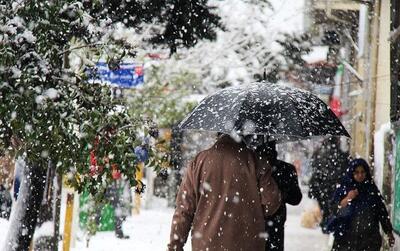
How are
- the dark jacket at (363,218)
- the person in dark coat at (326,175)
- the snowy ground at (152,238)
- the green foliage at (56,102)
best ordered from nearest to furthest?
1. the green foliage at (56,102)
2. the dark jacket at (363,218)
3. the snowy ground at (152,238)
4. the person in dark coat at (326,175)

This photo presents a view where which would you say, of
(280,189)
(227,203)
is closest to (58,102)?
(227,203)

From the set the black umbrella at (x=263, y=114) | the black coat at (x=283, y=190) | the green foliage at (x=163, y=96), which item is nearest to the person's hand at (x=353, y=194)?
the black umbrella at (x=263, y=114)

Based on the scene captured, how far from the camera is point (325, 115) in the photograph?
5.56 meters

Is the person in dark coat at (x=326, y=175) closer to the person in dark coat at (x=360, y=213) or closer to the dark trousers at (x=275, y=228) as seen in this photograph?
the person in dark coat at (x=360, y=213)

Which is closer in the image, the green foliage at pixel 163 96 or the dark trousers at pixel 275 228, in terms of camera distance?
the dark trousers at pixel 275 228

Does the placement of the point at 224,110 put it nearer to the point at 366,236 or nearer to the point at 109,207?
the point at 366,236

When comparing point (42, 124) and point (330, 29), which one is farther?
point (330, 29)

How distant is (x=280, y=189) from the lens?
5.23 metres

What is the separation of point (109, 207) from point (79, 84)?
8701 mm

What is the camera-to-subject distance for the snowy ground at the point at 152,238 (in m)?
11.9

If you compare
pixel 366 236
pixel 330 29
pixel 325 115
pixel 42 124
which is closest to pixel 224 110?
pixel 325 115

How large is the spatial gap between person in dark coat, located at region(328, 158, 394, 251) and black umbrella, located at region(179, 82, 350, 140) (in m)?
1.85

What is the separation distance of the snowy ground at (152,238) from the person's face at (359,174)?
4.60 m

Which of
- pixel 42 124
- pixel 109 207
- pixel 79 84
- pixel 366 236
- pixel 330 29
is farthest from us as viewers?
pixel 330 29
